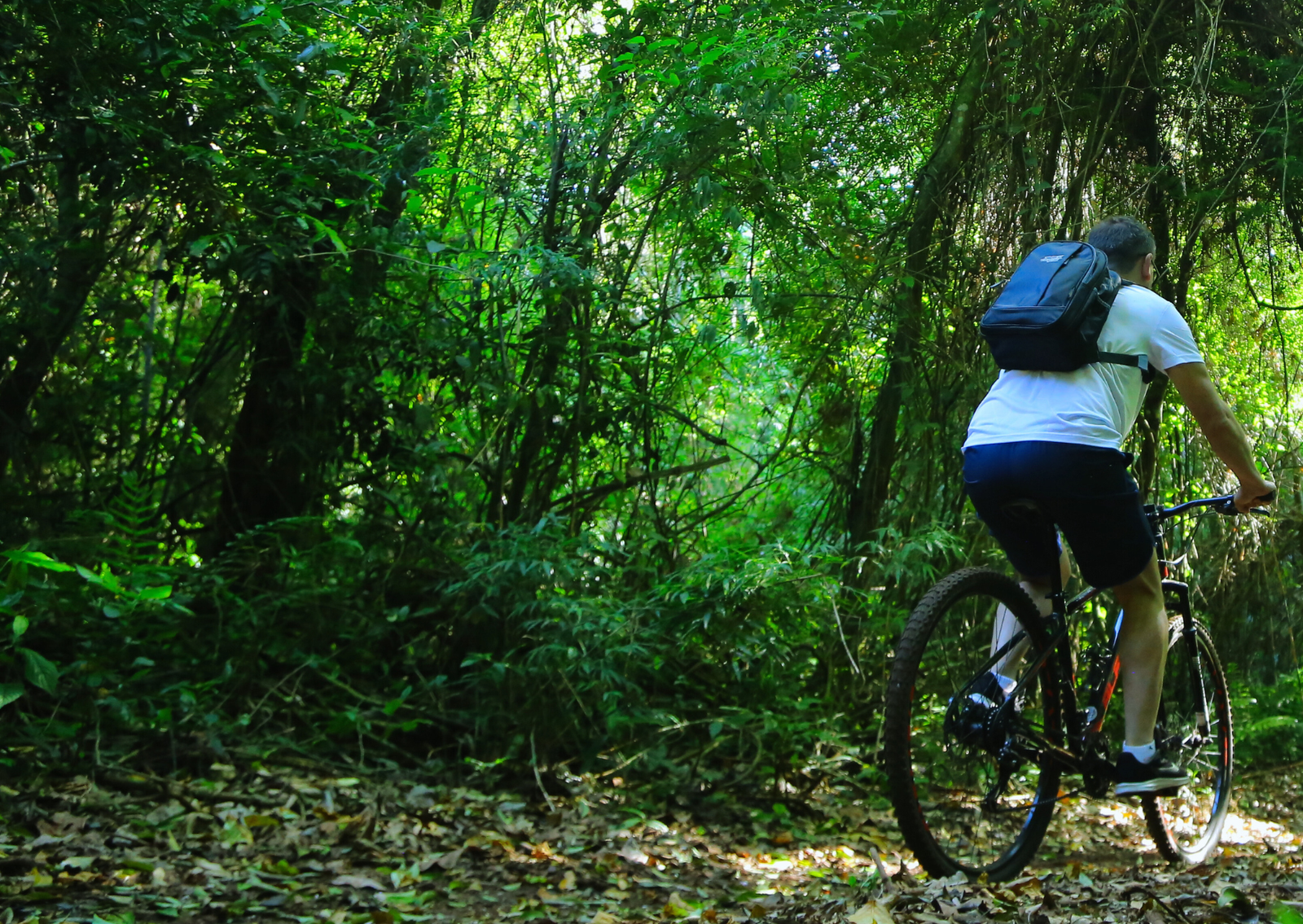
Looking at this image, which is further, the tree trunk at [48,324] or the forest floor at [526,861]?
the tree trunk at [48,324]

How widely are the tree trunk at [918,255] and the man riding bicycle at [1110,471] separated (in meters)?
1.42

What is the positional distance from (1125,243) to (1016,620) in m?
1.16

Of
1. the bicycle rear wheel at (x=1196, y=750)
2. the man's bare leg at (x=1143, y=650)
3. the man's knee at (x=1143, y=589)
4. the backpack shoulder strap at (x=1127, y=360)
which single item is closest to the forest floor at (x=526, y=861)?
the bicycle rear wheel at (x=1196, y=750)

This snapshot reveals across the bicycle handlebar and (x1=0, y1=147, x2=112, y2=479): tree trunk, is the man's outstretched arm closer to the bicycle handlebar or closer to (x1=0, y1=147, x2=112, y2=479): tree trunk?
the bicycle handlebar

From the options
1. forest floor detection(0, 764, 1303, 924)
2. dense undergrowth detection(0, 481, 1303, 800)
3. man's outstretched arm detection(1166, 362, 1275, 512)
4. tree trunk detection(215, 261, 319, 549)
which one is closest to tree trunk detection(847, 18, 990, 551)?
dense undergrowth detection(0, 481, 1303, 800)

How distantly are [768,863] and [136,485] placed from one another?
299 centimetres

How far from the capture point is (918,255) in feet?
15.2

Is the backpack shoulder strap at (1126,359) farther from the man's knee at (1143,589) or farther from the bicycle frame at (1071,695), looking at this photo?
the man's knee at (1143,589)

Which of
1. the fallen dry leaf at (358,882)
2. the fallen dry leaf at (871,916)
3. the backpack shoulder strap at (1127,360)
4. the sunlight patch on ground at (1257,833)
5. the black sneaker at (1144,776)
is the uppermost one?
the backpack shoulder strap at (1127,360)

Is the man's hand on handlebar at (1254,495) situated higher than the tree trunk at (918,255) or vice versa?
the tree trunk at (918,255)

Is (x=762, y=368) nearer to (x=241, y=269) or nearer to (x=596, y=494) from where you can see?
(x=596, y=494)

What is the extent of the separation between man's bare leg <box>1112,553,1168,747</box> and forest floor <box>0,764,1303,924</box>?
42 cm

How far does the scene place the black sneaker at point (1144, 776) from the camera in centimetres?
313

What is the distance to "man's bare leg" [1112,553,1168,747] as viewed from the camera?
314 centimetres
